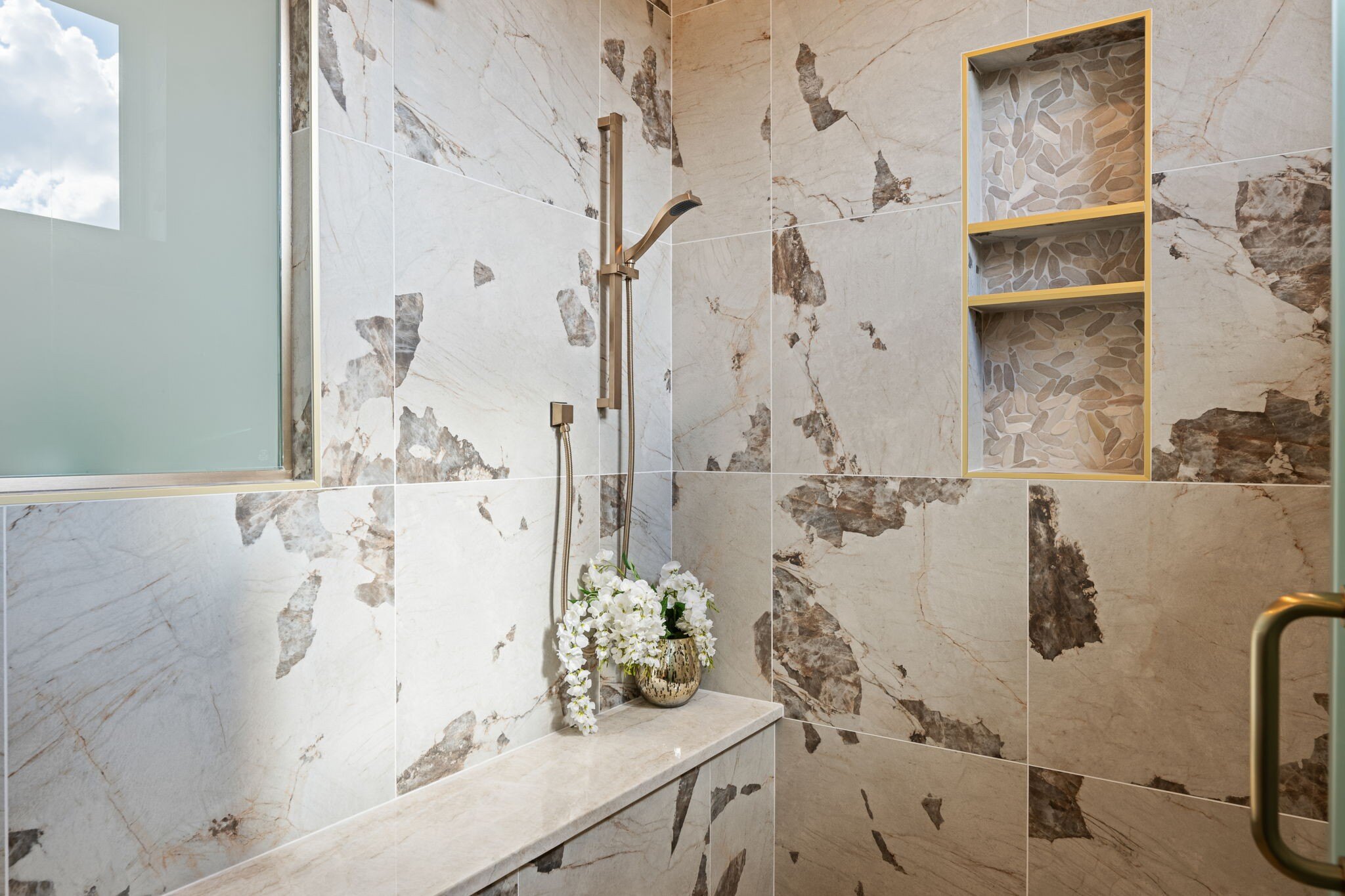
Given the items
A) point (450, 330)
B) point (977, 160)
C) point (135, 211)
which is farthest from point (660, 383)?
point (135, 211)

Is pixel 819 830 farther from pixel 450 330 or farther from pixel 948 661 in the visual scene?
pixel 450 330

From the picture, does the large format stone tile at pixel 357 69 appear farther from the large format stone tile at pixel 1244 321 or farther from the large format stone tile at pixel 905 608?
the large format stone tile at pixel 1244 321

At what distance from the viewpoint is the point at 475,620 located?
4.82 feet

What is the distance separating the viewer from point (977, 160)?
5.49 feet

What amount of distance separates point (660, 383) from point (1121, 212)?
3.37ft

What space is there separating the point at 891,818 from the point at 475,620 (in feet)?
3.22

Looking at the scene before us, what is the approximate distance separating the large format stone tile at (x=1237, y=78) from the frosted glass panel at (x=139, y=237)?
58.9 inches

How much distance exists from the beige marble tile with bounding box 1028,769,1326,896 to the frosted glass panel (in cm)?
154

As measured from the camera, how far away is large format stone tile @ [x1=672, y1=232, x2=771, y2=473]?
6.21 ft

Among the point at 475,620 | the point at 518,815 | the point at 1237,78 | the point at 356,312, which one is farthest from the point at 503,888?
the point at 1237,78

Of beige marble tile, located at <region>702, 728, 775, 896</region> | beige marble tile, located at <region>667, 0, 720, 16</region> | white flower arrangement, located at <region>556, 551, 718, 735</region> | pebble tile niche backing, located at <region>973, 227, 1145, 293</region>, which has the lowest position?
beige marble tile, located at <region>702, 728, 775, 896</region>

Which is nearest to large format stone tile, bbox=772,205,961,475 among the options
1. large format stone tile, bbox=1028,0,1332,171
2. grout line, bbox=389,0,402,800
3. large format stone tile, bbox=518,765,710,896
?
large format stone tile, bbox=1028,0,1332,171

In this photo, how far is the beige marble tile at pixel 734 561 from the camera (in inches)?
74.3

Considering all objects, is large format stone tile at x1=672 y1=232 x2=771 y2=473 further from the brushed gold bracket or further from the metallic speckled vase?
the metallic speckled vase
